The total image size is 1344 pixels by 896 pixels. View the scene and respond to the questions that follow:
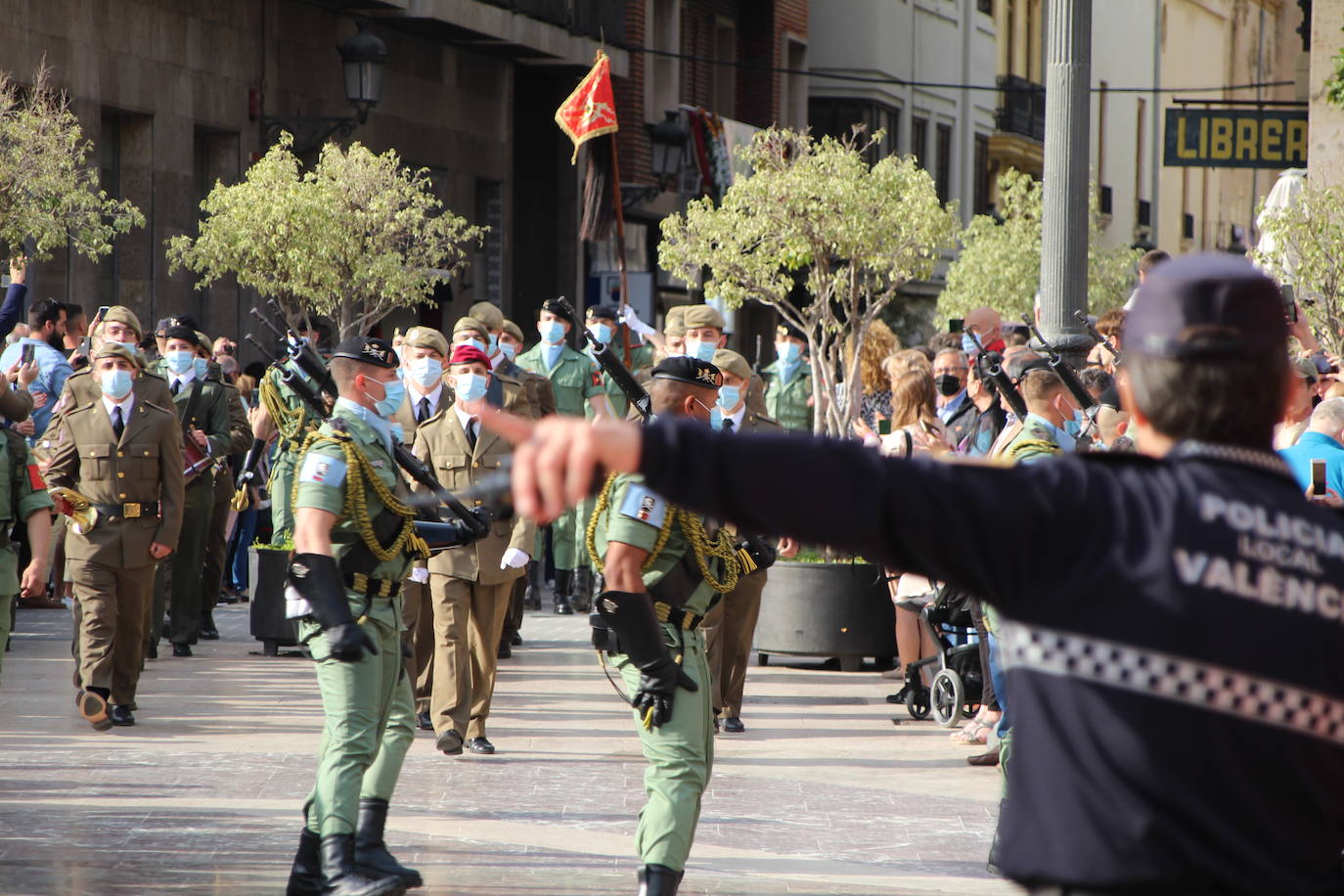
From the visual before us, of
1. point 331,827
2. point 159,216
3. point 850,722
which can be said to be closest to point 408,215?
point 159,216

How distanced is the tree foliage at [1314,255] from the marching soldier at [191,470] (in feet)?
28.5

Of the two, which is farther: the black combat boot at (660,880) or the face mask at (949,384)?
the face mask at (949,384)

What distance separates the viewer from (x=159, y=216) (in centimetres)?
2169

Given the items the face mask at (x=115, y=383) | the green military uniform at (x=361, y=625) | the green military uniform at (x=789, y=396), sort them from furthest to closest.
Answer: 1. the green military uniform at (x=789, y=396)
2. the face mask at (x=115, y=383)
3. the green military uniform at (x=361, y=625)

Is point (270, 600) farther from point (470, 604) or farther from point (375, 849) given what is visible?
point (375, 849)

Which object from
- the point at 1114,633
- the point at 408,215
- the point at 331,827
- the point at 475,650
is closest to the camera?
the point at 1114,633

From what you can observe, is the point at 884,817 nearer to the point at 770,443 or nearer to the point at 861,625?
the point at 861,625

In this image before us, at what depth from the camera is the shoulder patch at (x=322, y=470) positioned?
20.7 ft

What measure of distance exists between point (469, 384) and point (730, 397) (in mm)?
1443

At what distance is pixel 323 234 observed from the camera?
19.0 metres

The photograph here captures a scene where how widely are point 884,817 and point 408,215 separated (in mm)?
12614

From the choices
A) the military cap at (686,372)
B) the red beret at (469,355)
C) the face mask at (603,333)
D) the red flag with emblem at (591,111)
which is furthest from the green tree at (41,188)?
the military cap at (686,372)

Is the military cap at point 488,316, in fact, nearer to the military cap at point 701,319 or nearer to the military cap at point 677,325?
the military cap at point 677,325

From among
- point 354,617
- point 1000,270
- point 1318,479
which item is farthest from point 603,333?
point 1000,270
